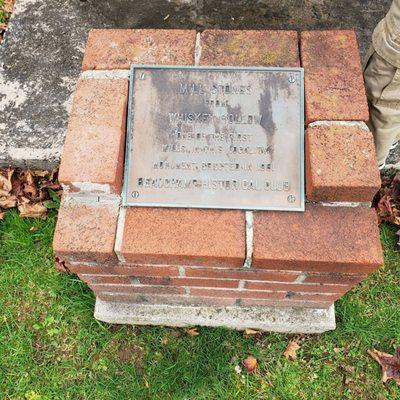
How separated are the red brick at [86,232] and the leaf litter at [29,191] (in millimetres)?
1094

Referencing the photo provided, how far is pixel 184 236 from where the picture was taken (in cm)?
167

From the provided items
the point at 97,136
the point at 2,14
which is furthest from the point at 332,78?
the point at 2,14

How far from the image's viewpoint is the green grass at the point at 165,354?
230cm

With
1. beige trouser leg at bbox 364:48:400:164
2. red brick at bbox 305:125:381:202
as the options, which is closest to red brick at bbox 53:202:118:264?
red brick at bbox 305:125:381:202

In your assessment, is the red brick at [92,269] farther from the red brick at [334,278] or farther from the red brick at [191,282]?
the red brick at [334,278]

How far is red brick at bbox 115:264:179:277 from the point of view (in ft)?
5.93

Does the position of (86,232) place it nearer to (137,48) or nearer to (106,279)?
(106,279)

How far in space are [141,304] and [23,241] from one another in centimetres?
90

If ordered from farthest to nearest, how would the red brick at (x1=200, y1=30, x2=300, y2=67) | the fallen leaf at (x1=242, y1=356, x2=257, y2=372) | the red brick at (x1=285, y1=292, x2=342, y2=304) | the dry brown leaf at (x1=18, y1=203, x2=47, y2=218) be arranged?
the dry brown leaf at (x1=18, y1=203, x2=47, y2=218) → the fallen leaf at (x1=242, y1=356, x2=257, y2=372) → the red brick at (x1=285, y1=292, x2=342, y2=304) → the red brick at (x1=200, y1=30, x2=300, y2=67)

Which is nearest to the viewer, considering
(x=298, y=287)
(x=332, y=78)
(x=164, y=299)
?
(x=332, y=78)

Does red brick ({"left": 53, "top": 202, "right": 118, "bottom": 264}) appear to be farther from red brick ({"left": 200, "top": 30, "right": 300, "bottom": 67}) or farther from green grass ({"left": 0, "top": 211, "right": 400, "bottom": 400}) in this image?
green grass ({"left": 0, "top": 211, "right": 400, "bottom": 400})

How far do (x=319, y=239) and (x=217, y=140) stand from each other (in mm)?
549

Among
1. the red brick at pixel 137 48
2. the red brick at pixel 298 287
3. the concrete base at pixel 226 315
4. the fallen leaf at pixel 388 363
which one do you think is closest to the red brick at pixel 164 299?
the concrete base at pixel 226 315

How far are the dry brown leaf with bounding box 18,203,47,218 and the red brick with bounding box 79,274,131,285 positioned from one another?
0.90 m
